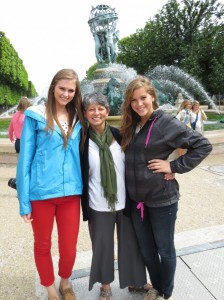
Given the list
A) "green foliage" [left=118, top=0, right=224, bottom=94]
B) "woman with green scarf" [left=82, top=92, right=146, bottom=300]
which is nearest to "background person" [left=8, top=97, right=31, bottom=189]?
"woman with green scarf" [left=82, top=92, right=146, bottom=300]

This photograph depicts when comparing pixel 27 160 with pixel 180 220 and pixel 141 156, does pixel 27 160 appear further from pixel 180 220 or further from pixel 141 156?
pixel 180 220

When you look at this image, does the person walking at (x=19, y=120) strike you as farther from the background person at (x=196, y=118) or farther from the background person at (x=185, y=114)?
the background person at (x=196, y=118)

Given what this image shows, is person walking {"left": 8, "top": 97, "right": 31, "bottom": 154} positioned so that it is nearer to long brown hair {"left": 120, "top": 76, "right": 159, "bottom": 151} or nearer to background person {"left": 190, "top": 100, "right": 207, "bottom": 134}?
long brown hair {"left": 120, "top": 76, "right": 159, "bottom": 151}

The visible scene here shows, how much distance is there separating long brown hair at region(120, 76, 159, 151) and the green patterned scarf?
0.41 ft

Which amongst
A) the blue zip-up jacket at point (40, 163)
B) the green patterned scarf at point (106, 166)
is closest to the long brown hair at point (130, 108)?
the green patterned scarf at point (106, 166)

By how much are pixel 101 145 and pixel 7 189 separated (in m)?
4.29

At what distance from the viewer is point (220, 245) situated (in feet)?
10.5

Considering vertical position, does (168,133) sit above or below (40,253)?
above

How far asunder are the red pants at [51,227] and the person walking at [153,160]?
504 mm

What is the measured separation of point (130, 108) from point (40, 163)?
826mm

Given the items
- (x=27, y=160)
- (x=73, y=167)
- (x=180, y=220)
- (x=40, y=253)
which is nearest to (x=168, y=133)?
(x=73, y=167)

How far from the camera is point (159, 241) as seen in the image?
2.20 metres

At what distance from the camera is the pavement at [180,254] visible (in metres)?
→ 2.56

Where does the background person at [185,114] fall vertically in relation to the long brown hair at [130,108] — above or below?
below
